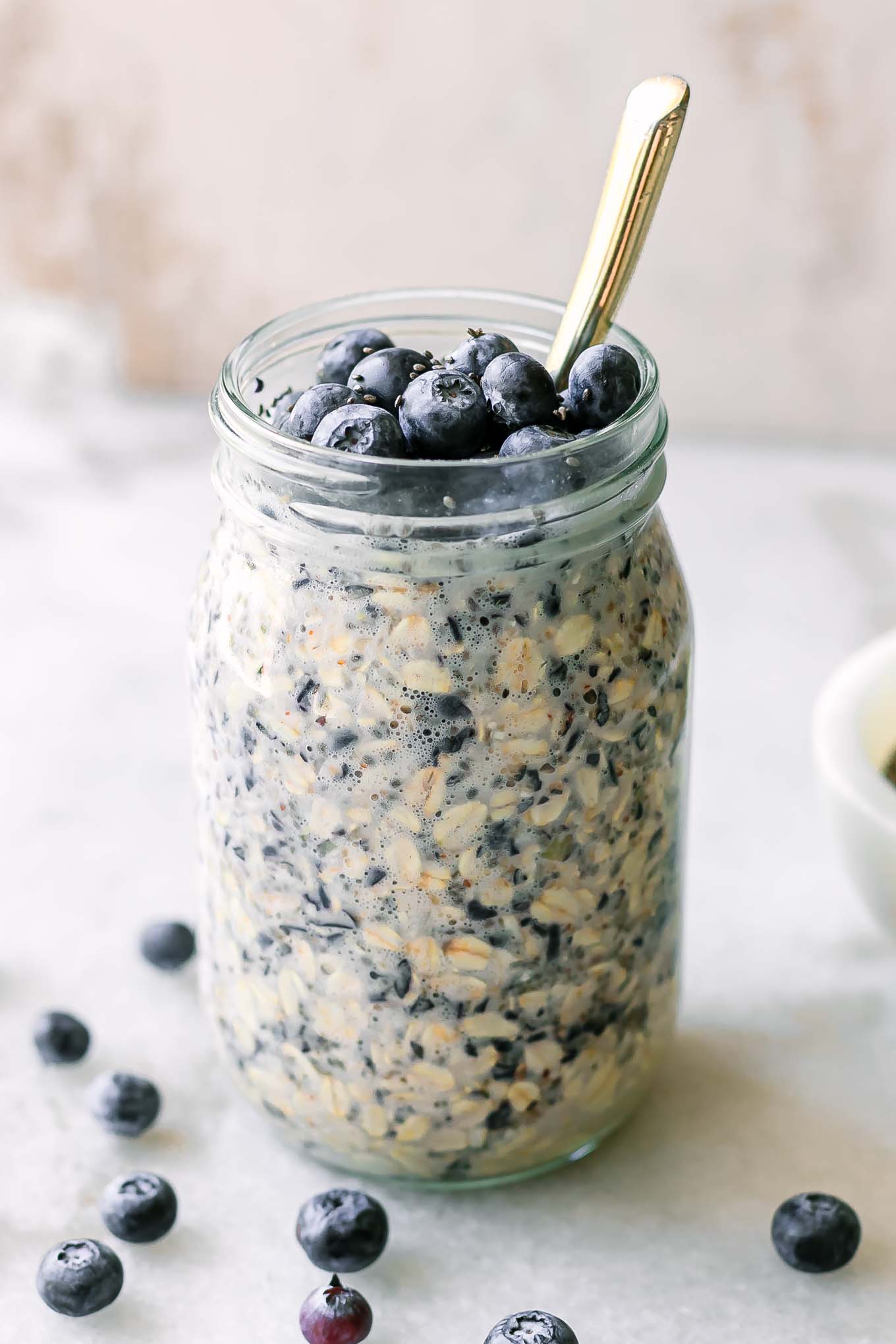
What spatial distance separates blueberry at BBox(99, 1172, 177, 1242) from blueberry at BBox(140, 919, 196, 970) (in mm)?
200

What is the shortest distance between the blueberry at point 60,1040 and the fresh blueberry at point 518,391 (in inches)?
19.2

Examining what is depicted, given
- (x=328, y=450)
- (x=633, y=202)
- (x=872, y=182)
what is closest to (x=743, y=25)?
(x=872, y=182)

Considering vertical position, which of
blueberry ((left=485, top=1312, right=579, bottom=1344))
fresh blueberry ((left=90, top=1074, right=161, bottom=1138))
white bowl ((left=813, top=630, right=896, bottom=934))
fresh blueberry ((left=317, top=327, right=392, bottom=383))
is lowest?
fresh blueberry ((left=90, top=1074, right=161, bottom=1138))

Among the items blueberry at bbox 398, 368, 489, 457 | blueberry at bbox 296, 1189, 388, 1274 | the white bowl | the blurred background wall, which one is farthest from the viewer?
the blurred background wall

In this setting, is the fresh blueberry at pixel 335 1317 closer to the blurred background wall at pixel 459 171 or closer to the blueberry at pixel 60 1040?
the blueberry at pixel 60 1040

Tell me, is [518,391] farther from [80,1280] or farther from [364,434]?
[80,1280]

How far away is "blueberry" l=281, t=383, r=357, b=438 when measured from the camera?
705 mm

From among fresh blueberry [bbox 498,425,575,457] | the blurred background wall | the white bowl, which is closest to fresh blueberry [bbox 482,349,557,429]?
fresh blueberry [bbox 498,425,575,457]

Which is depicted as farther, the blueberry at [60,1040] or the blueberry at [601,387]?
the blueberry at [60,1040]

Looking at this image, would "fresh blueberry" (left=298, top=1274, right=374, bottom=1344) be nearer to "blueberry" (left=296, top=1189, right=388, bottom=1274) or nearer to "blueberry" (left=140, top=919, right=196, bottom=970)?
"blueberry" (left=296, top=1189, right=388, bottom=1274)

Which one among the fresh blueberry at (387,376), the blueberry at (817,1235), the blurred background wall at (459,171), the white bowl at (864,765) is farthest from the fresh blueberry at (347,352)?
the blurred background wall at (459,171)

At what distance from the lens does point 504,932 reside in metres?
0.73

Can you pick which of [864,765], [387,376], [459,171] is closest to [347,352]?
[387,376]

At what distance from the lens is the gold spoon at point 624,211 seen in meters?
0.68
